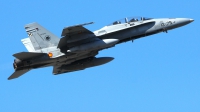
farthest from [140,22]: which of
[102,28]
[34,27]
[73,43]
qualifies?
[34,27]

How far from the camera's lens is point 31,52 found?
32562mm

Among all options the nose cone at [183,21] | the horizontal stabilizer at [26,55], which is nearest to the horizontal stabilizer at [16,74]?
the horizontal stabilizer at [26,55]

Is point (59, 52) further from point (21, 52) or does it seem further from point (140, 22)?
point (140, 22)

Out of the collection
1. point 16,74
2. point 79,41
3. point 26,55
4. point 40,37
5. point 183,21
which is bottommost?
point 16,74

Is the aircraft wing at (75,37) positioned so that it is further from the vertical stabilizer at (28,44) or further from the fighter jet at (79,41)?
the vertical stabilizer at (28,44)

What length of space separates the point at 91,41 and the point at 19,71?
5.42m

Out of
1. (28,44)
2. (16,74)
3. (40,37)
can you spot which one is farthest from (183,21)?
(16,74)

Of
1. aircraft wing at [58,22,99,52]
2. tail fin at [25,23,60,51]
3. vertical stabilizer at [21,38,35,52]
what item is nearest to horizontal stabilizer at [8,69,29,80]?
vertical stabilizer at [21,38,35,52]

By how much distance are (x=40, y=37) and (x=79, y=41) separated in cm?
281

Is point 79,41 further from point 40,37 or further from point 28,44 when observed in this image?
point 28,44

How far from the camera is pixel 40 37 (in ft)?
111

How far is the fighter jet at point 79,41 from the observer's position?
108 feet

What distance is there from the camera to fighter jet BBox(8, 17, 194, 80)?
33000mm

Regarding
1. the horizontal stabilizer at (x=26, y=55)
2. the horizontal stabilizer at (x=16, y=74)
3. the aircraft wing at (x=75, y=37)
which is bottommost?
the horizontal stabilizer at (x=16, y=74)
